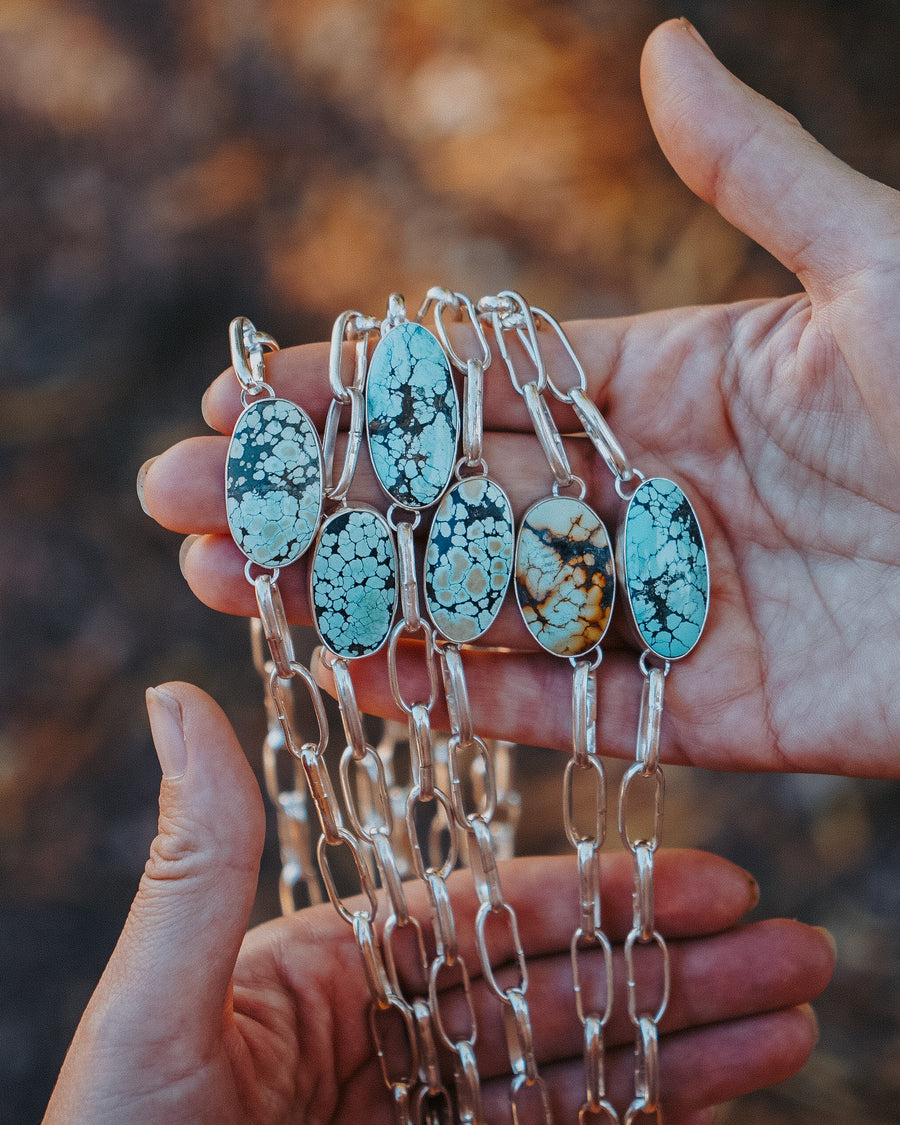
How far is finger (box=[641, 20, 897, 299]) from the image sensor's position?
1.03 metres

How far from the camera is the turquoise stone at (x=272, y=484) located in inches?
39.0

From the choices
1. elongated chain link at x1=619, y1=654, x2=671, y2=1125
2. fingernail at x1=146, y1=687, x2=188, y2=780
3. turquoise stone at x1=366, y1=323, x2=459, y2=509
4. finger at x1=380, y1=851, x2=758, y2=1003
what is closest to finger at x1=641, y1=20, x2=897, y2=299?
turquoise stone at x1=366, y1=323, x2=459, y2=509

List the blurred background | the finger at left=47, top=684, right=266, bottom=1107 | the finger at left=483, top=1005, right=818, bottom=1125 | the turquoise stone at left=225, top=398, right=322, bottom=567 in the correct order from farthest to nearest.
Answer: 1. the blurred background
2. the finger at left=483, top=1005, right=818, bottom=1125
3. the turquoise stone at left=225, top=398, right=322, bottom=567
4. the finger at left=47, top=684, right=266, bottom=1107

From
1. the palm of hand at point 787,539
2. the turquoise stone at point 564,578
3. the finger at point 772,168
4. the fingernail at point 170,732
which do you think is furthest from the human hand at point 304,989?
the finger at point 772,168

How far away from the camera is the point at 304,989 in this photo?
1090 millimetres

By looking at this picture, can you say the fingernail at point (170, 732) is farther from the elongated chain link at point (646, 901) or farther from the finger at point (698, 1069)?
the finger at point (698, 1069)

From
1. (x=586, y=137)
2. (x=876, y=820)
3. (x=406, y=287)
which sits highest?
(x=586, y=137)

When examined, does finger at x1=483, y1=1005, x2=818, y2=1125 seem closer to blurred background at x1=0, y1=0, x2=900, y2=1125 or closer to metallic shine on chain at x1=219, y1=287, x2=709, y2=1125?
metallic shine on chain at x1=219, y1=287, x2=709, y2=1125

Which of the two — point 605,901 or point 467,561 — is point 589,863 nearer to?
point 605,901

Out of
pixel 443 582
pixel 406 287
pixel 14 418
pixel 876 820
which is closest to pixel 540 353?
pixel 443 582

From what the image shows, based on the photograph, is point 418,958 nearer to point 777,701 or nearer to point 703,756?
point 703,756

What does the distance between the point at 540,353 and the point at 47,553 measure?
2.96 ft

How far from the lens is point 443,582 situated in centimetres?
102

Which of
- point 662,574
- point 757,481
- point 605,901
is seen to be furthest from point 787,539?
point 605,901
